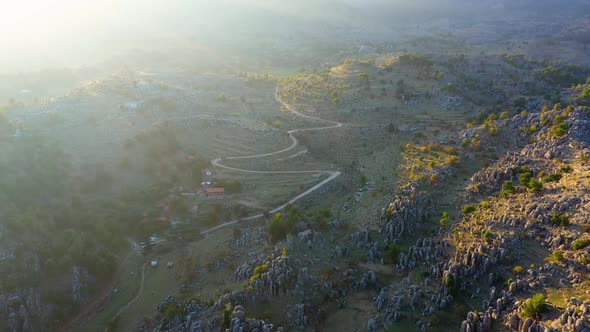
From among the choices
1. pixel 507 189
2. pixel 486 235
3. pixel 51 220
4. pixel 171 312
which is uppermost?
pixel 507 189

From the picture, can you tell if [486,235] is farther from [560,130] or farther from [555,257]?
[560,130]

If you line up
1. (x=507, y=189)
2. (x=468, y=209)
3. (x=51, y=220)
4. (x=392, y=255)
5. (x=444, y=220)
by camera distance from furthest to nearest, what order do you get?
(x=51, y=220), (x=507, y=189), (x=468, y=209), (x=444, y=220), (x=392, y=255)

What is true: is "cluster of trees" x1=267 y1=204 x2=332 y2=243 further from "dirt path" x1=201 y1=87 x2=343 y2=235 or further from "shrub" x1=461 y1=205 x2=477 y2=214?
"shrub" x1=461 y1=205 x2=477 y2=214

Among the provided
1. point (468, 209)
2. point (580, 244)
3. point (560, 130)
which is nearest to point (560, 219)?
point (580, 244)

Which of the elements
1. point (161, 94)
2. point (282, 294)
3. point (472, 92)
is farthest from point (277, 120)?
point (282, 294)

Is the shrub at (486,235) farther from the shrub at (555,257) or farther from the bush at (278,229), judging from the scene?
the bush at (278,229)

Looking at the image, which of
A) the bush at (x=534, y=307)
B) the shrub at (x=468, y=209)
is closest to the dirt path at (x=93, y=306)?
the shrub at (x=468, y=209)

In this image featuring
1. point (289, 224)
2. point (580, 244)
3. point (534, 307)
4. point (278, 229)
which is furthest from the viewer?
Result: point (278, 229)

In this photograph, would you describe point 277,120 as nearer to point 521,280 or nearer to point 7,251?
point 7,251

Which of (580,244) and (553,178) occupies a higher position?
(553,178)
